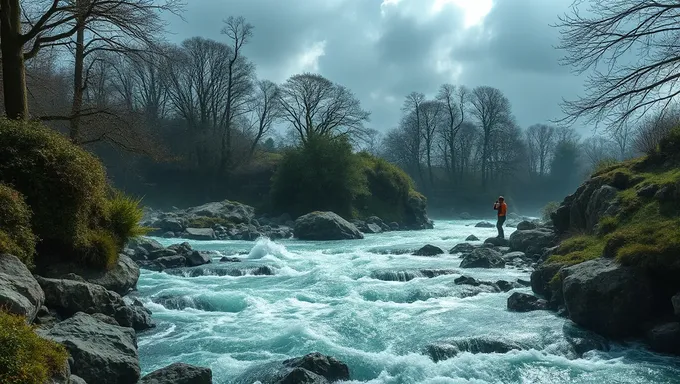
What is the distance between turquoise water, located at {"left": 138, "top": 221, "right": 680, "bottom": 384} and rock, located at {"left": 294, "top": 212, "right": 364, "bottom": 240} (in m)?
14.9

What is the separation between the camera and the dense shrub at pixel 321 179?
154 feet

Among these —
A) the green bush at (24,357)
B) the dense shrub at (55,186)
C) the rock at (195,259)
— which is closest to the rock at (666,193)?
the dense shrub at (55,186)

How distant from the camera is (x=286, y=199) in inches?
1900

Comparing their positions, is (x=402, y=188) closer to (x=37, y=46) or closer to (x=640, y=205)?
(x=640, y=205)

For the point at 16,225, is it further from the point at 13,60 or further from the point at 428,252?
the point at 428,252

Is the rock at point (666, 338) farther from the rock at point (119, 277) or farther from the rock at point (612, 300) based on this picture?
the rock at point (119, 277)

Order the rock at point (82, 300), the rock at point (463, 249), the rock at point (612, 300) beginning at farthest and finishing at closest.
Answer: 1. the rock at point (463, 249)
2. the rock at point (612, 300)
3. the rock at point (82, 300)

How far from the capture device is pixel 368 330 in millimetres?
12469

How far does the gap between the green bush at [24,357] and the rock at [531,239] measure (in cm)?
1950

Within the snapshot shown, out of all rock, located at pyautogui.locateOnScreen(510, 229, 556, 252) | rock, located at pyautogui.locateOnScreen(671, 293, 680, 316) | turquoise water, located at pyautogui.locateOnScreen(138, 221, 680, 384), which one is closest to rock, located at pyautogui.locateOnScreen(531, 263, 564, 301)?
turquoise water, located at pyautogui.locateOnScreen(138, 221, 680, 384)

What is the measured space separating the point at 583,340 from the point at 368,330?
14.3 ft

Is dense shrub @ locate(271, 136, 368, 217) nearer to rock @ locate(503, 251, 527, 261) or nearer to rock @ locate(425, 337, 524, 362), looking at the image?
rock @ locate(503, 251, 527, 261)

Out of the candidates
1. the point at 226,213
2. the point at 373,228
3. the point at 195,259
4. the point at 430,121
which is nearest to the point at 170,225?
the point at 226,213

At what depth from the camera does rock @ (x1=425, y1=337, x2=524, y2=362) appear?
35.0ft
